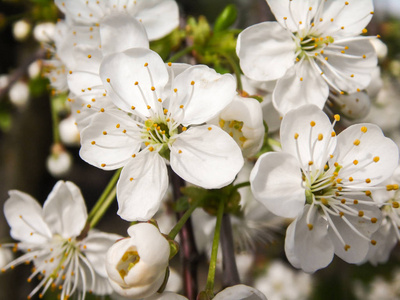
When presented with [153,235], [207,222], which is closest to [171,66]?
[153,235]

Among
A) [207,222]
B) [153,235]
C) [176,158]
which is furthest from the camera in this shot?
[207,222]

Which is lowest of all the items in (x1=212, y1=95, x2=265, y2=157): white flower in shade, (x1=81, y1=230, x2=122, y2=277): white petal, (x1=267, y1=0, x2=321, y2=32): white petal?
(x1=81, y1=230, x2=122, y2=277): white petal

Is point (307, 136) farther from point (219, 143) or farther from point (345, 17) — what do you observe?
point (345, 17)

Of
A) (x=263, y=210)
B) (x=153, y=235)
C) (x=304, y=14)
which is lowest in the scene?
(x=263, y=210)

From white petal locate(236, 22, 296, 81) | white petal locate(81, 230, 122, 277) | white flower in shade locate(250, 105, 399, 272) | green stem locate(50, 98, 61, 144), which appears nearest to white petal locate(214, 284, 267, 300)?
white flower in shade locate(250, 105, 399, 272)

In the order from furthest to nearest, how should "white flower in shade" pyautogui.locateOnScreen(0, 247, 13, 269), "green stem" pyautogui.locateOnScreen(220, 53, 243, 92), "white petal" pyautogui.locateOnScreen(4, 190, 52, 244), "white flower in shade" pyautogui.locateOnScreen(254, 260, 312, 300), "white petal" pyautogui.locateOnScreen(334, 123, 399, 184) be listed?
"white flower in shade" pyautogui.locateOnScreen(254, 260, 312, 300) → "white flower in shade" pyautogui.locateOnScreen(0, 247, 13, 269) → "white petal" pyautogui.locateOnScreen(4, 190, 52, 244) → "green stem" pyautogui.locateOnScreen(220, 53, 243, 92) → "white petal" pyautogui.locateOnScreen(334, 123, 399, 184)

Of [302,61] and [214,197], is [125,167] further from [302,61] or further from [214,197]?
[302,61]

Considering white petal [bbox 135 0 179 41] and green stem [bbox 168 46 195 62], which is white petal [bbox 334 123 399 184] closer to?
green stem [bbox 168 46 195 62]
